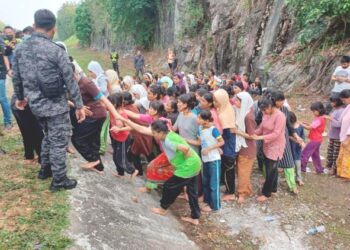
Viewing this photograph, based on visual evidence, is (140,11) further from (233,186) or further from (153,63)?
(233,186)

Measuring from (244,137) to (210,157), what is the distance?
0.75 metres

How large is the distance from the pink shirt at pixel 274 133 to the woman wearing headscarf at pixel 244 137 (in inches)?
7.2

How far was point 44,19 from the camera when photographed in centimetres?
365

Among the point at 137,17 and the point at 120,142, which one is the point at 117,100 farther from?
the point at 137,17

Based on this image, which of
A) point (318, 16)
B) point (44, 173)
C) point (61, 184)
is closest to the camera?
point (61, 184)

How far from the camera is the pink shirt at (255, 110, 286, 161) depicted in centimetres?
514

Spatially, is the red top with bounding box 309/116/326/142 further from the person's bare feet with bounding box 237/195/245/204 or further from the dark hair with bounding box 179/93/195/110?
the dark hair with bounding box 179/93/195/110

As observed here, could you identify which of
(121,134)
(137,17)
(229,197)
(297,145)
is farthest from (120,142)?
(137,17)

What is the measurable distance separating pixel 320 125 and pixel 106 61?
85.6 feet

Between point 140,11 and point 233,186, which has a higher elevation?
point 140,11

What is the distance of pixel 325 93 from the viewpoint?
1067 cm

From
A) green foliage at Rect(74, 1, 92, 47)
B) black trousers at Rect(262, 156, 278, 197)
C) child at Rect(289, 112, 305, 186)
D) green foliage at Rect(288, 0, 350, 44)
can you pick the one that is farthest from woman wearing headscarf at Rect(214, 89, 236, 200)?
green foliage at Rect(74, 1, 92, 47)

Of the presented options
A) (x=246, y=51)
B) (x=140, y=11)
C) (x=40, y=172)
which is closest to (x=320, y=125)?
(x=40, y=172)

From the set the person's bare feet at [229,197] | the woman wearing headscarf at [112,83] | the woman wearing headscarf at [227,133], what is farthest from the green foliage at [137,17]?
the person's bare feet at [229,197]
